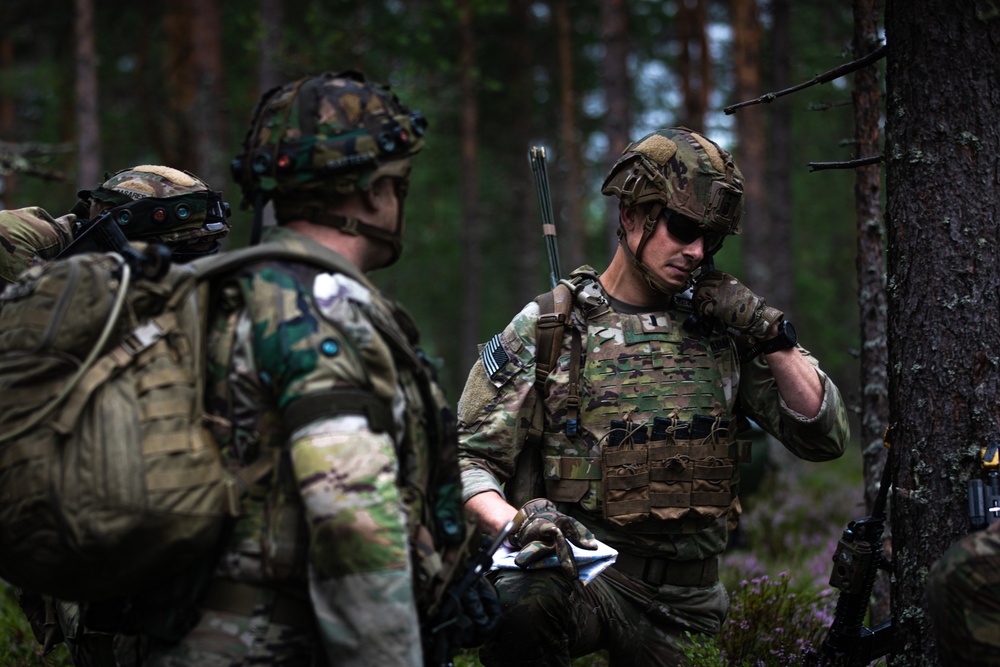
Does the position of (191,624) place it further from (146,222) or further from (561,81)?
(561,81)

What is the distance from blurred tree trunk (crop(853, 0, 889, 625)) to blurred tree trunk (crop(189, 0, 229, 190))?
892 centimetres

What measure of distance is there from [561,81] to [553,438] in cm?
1643

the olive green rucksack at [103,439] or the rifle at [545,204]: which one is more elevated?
the rifle at [545,204]

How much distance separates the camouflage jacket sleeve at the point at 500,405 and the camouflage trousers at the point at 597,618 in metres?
0.46

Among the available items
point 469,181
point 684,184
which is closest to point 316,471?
point 684,184

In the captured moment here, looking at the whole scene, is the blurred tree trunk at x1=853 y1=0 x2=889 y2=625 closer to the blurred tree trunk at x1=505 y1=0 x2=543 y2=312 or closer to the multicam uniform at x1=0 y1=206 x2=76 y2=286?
the multicam uniform at x1=0 y1=206 x2=76 y2=286

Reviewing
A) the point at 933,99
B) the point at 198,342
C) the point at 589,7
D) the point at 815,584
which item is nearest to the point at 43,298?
the point at 198,342

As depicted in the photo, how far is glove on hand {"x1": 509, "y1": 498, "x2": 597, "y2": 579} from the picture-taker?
3.53 meters

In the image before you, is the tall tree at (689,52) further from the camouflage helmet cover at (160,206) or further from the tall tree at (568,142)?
the camouflage helmet cover at (160,206)

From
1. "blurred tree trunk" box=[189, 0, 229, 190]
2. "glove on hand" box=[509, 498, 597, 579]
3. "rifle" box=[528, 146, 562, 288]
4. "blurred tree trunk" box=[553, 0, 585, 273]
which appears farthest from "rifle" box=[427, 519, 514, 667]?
"blurred tree trunk" box=[553, 0, 585, 273]

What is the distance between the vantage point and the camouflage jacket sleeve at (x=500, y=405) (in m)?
4.07

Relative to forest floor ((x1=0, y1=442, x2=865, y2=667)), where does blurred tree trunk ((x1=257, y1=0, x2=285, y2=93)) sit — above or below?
above

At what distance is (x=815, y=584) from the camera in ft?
21.5

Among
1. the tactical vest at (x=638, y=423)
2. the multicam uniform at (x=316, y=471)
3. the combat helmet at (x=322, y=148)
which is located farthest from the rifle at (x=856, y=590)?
the combat helmet at (x=322, y=148)
